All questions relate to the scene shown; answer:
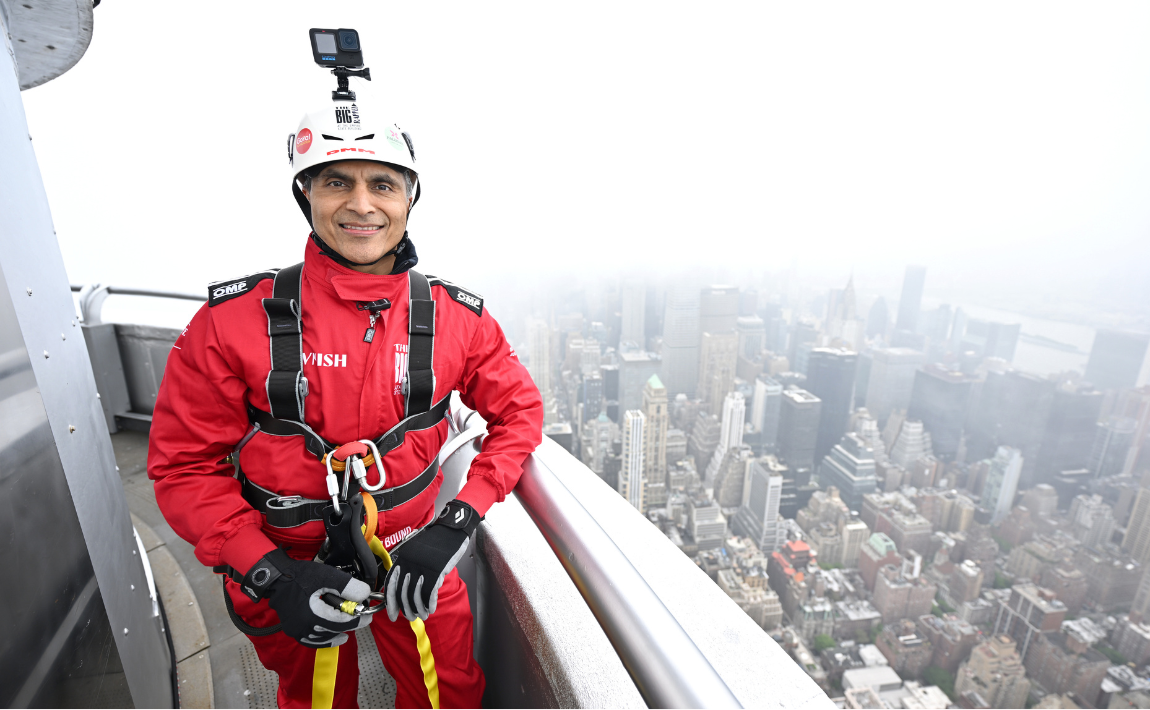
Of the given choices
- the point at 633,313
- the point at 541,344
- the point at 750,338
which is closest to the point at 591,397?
the point at 541,344

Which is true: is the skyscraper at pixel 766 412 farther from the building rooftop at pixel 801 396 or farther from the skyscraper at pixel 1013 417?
the skyscraper at pixel 1013 417

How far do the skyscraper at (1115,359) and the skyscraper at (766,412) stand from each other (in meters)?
6.12

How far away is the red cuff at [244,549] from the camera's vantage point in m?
1.07

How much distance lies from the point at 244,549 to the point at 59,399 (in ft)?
1.64

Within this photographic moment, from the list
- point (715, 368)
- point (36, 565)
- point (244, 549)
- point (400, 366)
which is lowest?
point (715, 368)

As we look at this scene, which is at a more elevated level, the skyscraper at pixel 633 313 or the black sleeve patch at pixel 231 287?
the black sleeve patch at pixel 231 287

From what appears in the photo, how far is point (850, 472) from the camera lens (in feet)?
25.7

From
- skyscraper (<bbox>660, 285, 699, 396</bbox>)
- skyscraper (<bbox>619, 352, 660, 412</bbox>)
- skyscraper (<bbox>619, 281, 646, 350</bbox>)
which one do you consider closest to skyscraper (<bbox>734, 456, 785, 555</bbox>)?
skyscraper (<bbox>619, 352, 660, 412</bbox>)

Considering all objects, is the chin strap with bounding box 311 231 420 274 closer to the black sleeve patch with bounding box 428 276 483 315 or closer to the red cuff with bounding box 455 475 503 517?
the black sleeve patch with bounding box 428 276 483 315

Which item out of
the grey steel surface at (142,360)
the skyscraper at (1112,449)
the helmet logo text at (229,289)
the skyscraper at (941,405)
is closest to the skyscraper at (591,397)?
the grey steel surface at (142,360)

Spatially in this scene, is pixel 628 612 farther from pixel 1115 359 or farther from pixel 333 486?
pixel 1115 359

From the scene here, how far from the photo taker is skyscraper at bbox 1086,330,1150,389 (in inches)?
353

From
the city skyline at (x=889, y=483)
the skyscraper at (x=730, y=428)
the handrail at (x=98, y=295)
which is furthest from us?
the skyscraper at (x=730, y=428)

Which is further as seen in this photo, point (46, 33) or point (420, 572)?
point (420, 572)
